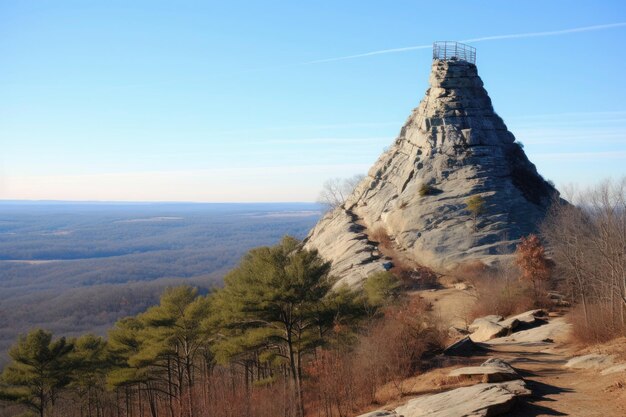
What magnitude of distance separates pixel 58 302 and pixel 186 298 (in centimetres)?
9642

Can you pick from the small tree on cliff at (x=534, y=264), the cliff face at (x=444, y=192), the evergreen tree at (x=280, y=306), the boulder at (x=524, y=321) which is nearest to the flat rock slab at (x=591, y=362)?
the evergreen tree at (x=280, y=306)

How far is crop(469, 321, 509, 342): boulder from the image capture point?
33.8 m

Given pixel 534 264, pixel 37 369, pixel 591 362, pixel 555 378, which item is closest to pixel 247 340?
pixel 555 378

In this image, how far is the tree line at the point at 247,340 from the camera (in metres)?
24.6

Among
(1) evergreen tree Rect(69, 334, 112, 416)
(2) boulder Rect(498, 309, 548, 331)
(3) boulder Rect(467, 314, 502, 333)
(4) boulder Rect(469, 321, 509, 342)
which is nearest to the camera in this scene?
(4) boulder Rect(469, 321, 509, 342)

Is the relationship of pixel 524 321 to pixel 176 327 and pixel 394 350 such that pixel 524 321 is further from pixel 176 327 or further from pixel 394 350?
pixel 176 327

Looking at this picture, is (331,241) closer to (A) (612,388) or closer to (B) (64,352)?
(B) (64,352)

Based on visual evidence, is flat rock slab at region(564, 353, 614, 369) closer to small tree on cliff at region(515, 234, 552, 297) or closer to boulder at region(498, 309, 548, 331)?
boulder at region(498, 309, 548, 331)

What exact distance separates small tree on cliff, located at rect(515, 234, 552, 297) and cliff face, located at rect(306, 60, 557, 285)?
5.29m

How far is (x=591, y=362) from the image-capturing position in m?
21.4

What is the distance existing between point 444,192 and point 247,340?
3124 centimetres

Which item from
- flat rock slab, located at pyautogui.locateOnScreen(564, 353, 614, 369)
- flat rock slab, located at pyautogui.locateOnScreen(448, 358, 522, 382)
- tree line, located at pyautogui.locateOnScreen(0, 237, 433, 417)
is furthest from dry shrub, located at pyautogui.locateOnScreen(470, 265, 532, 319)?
flat rock slab, located at pyautogui.locateOnScreen(448, 358, 522, 382)

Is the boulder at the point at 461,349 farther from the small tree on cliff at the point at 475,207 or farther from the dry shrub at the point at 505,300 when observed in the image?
the small tree on cliff at the point at 475,207

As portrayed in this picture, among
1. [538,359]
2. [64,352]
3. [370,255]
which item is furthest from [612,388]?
[370,255]
